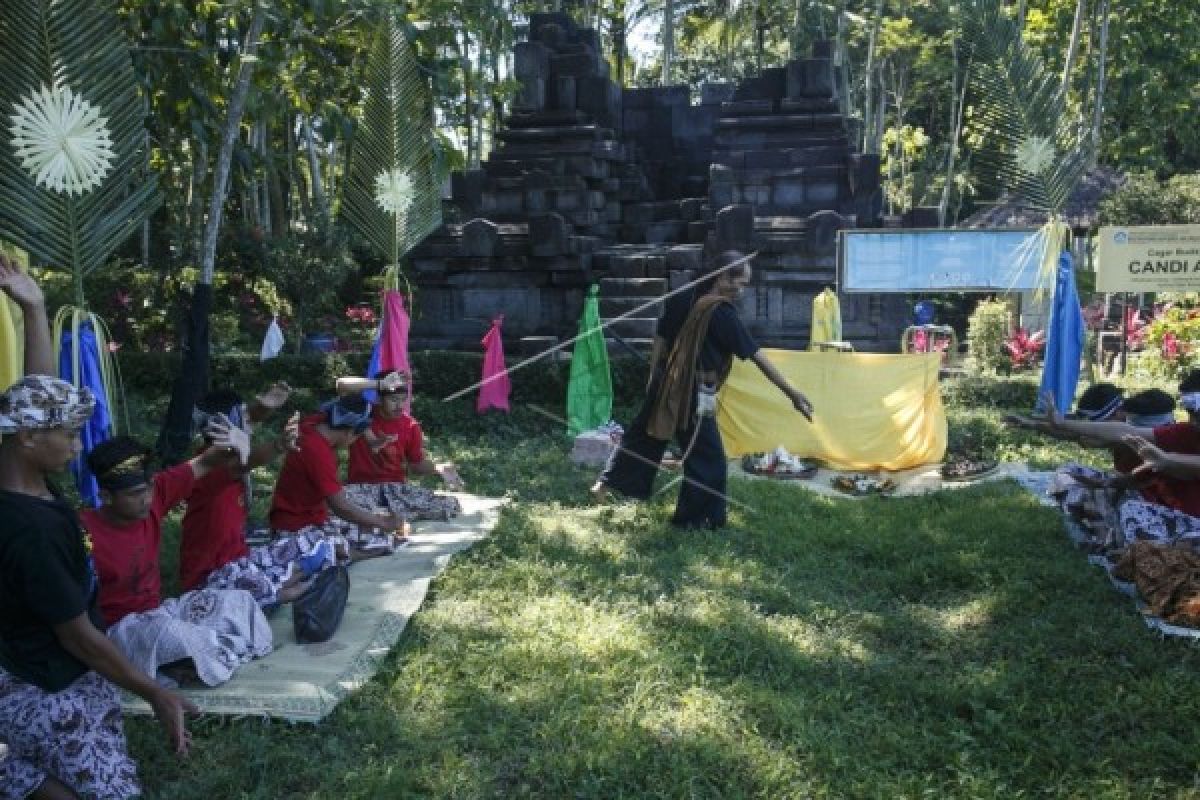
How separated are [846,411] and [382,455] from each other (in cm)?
421

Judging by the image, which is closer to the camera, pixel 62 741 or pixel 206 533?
pixel 62 741

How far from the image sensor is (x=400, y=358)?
859 centimetres

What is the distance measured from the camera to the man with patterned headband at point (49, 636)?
2959 millimetres

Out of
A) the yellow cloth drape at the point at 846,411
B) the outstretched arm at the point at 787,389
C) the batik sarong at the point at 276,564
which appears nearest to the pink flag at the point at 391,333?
the yellow cloth drape at the point at 846,411

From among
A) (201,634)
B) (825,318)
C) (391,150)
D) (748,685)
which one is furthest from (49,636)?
(825,318)

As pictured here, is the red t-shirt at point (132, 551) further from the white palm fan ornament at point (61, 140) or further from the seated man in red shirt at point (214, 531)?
the white palm fan ornament at point (61, 140)

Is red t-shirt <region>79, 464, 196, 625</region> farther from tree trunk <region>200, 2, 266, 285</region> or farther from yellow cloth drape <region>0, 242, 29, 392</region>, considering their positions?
tree trunk <region>200, 2, 266, 285</region>

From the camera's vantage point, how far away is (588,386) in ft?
31.3

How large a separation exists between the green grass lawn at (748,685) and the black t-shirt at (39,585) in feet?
1.89

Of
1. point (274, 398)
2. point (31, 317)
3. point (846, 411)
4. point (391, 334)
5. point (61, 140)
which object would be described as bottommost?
point (846, 411)

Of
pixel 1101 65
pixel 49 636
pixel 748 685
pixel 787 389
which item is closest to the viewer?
pixel 49 636

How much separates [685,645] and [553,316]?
8.19 meters

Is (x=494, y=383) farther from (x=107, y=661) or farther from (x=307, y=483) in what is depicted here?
(x=107, y=661)

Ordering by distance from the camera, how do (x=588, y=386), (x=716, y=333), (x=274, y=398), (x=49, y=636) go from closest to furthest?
(x=49, y=636), (x=274, y=398), (x=716, y=333), (x=588, y=386)
